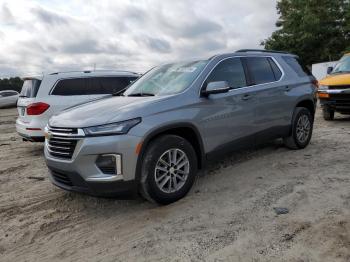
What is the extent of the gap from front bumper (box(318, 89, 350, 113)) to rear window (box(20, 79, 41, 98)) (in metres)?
7.26

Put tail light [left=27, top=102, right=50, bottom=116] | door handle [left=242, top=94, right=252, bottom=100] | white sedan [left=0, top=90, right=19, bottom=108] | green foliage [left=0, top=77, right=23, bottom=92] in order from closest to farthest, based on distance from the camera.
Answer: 1. door handle [left=242, top=94, right=252, bottom=100]
2. tail light [left=27, top=102, right=50, bottom=116]
3. white sedan [left=0, top=90, right=19, bottom=108]
4. green foliage [left=0, top=77, right=23, bottom=92]

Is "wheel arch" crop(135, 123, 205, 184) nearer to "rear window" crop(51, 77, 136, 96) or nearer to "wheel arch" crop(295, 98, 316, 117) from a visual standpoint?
"wheel arch" crop(295, 98, 316, 117)

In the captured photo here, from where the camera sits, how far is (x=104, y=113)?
14.5ft

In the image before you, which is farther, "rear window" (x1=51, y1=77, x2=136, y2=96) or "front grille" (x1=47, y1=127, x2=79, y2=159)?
"rear window" (x1=51, y1=77, x2=136, y2=96)

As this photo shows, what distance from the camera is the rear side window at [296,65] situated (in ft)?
22.9

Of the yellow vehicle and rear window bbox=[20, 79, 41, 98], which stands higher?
rear window bbox=[20, 79, 41, 98]

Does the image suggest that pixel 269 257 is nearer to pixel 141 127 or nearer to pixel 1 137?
pixel 141 127

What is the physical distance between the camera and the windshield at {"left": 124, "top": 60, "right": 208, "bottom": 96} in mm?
5117

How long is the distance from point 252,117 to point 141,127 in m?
2.10

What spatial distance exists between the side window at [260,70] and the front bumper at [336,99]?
14.6 ft

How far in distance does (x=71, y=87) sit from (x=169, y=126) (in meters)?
4.58

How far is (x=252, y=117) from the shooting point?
575 centimetres

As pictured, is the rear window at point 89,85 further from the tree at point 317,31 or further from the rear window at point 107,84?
the tree at point 317,31

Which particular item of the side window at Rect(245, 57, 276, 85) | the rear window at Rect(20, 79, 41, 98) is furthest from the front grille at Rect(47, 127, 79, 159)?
the rear window at Rect(20, 79, 41, 98)
